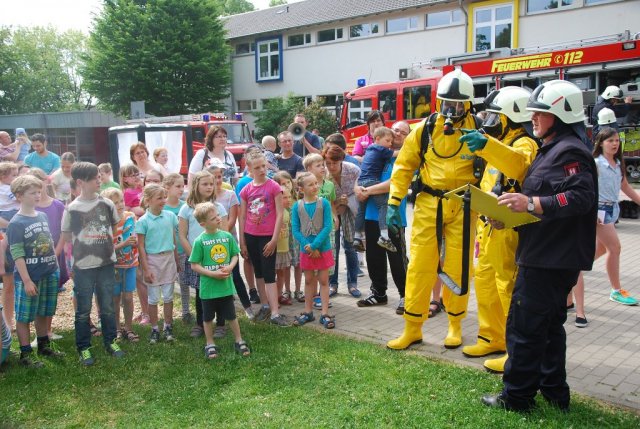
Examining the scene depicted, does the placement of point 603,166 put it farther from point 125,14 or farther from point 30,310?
point 125,14

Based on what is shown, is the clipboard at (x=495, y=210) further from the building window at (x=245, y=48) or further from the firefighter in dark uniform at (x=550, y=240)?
the building window at (x=245, y=48)

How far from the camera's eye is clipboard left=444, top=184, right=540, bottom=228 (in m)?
3.59

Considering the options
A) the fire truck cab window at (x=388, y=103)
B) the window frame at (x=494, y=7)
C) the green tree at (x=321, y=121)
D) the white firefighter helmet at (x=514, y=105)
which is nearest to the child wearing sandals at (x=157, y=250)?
the white firefighter helmet at (x=514, y=105)

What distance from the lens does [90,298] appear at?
5.27m

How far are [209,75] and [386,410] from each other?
99.6 feet

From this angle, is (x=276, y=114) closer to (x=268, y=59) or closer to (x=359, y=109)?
(x=268, y=59)

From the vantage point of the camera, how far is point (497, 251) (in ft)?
15.3

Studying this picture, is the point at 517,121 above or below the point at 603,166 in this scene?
above

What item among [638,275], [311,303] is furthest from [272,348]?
[638,275]

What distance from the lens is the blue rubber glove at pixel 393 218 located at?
199 inches

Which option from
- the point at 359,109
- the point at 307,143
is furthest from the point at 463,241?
the point at 359,109

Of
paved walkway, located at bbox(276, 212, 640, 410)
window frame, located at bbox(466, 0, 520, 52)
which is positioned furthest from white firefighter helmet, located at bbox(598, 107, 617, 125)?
window frame, located at bbox(466, 0, 520, 52)

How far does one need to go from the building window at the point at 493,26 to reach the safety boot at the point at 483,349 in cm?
2083

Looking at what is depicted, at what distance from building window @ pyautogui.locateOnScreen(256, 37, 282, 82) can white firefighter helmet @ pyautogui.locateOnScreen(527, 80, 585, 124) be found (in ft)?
99.9
